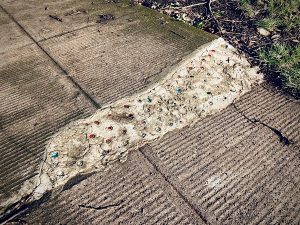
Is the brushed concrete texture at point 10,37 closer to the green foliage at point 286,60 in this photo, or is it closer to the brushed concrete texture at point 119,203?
the brushed concrete texture at point 119,203

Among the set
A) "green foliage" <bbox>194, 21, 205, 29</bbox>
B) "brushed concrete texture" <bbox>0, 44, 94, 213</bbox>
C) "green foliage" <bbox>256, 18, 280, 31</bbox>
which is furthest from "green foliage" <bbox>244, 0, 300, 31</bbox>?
"brushed concrete texture" <bbox>0, 44, 94, 213</bbox>

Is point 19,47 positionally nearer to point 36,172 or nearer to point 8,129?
point 8,129

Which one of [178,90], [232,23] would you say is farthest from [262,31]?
[178,90]

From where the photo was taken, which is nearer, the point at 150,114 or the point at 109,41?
the point at 150,114

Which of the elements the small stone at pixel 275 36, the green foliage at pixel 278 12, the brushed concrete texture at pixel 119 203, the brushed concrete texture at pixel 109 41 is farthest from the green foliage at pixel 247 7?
the brushed concrete texture at pixel 119 203

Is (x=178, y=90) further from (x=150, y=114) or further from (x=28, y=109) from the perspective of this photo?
(x=28, y=109)
